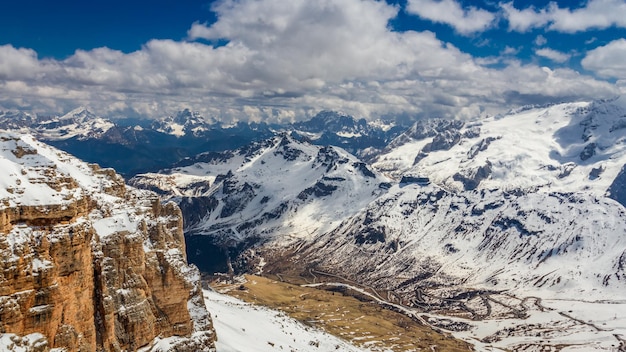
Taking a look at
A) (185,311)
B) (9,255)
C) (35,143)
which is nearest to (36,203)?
(9,255)

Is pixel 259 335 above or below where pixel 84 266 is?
below

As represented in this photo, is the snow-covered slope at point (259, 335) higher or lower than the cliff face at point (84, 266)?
lower

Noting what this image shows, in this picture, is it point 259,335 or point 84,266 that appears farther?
point 259,335

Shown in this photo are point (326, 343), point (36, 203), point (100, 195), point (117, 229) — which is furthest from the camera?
point (326, 343)

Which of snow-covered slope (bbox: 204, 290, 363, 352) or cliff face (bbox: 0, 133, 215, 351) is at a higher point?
cliff face (bbox: 0, 133, 215, 351)

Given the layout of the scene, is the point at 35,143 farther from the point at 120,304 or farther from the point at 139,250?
the point at 120,304

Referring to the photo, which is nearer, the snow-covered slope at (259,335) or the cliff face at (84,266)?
the cliff face at (84,266)

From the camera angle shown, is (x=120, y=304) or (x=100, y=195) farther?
(x=100, y=195)

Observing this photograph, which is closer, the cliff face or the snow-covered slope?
the cliff face
